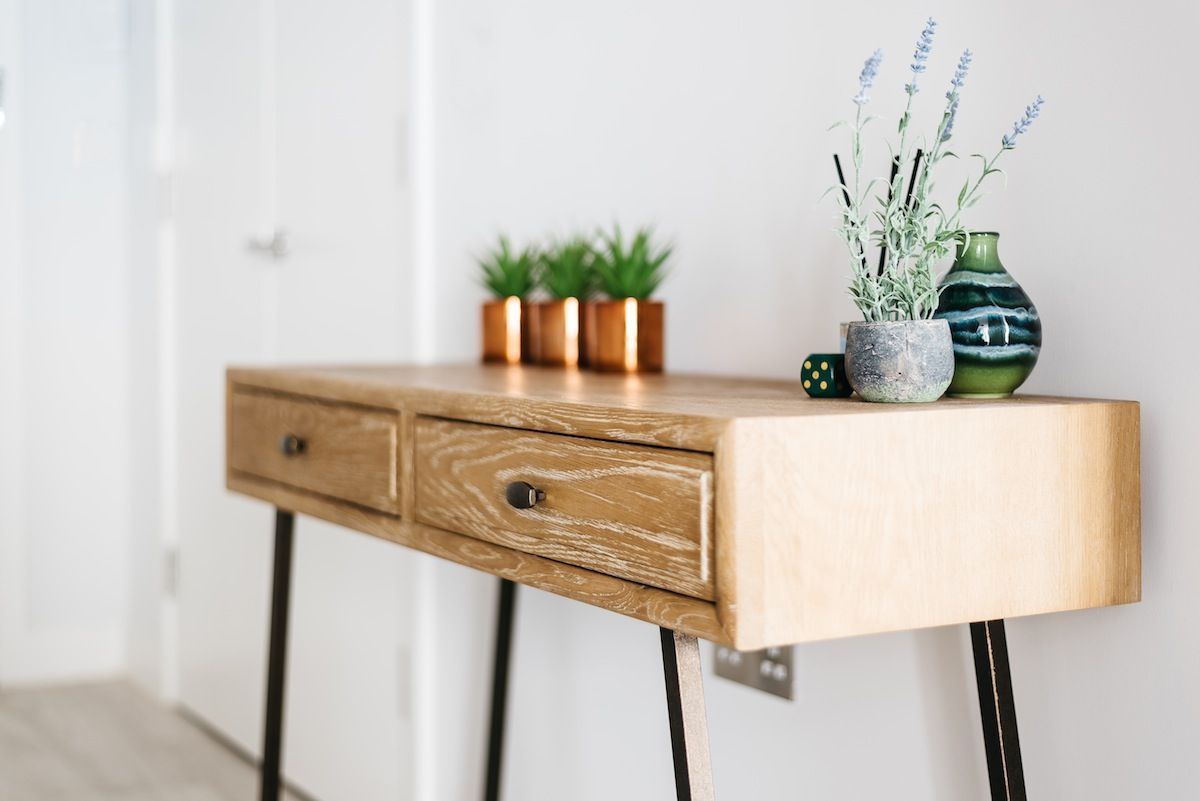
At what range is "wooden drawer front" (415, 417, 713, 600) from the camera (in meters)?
0.91

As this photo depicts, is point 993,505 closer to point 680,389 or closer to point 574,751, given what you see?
point 680,389

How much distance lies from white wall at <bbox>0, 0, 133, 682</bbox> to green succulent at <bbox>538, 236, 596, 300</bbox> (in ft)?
6.29

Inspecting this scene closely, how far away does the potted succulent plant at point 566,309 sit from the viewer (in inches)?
65.6

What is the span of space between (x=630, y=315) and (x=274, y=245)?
1.18 meters

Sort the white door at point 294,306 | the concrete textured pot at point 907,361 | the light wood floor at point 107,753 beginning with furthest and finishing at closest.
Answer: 1. the light wood floor at point 107,753
2. the white door at point 294,306
3. the concrete textured pot at point 907,361

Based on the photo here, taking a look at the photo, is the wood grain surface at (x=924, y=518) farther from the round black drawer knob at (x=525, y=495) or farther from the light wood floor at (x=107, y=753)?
the light wood floor at (x=107, y=753)

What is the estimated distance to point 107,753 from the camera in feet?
8.73

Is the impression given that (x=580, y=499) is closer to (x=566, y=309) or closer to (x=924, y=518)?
(x=924, y=518)

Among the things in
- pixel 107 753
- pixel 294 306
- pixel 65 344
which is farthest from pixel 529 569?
pixel 65 344

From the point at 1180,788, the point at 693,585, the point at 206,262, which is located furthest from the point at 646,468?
the point at 206,262

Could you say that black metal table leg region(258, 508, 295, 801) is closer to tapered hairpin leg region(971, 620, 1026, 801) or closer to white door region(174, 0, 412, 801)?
white door region(174, 0, 412, 801)

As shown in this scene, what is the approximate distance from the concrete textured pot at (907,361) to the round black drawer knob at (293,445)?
2.53ft

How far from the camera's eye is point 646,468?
957mm

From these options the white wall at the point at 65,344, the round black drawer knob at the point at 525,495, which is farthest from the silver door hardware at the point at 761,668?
the white wall at the point at 65,344
